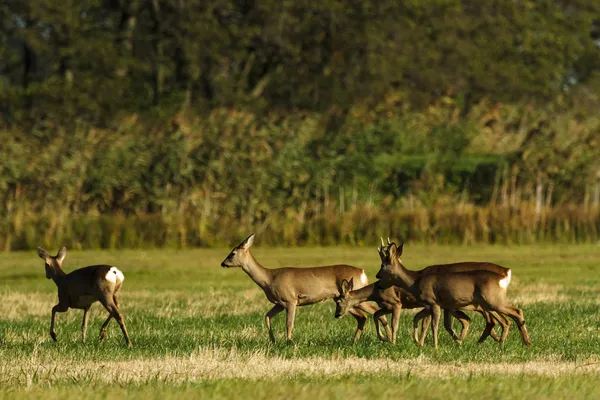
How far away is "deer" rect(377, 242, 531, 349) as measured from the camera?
13.5 metres

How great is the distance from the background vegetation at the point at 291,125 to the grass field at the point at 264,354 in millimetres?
9503

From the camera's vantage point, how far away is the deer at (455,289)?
13.5 m

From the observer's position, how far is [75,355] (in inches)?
514

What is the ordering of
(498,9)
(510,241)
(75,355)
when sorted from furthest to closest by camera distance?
1. (498,9)
2. (510,241)
3. (75,355)

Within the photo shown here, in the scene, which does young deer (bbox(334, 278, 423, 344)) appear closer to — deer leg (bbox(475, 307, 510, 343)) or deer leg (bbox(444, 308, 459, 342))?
deer leg (bbox(444, 308, 459, 342))

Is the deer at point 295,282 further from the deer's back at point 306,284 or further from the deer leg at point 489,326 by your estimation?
the deer leg at point 489,326

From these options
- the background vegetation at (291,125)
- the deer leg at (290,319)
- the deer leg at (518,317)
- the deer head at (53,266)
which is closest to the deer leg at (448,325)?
the deer leg at (518,317)

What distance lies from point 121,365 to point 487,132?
1235 inches

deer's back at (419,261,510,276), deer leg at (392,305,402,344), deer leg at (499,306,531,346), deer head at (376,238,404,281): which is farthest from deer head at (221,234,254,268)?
deer leg at (499,306,531,346)

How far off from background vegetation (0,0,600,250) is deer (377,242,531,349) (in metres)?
17.9

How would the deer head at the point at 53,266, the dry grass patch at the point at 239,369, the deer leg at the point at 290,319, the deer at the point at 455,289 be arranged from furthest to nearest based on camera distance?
the deer head at the point at 53,266, the deer leg at the point at 290,319, the deer at the point at 455,289, the dry grass patch at the point at 239,369

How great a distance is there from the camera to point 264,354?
1299 centimetres

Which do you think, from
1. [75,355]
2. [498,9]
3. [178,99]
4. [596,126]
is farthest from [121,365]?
[498,9]

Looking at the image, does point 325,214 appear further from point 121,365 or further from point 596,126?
point 121,365
